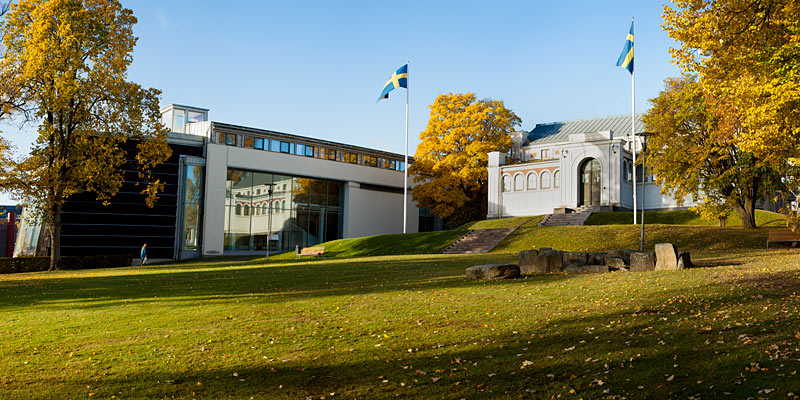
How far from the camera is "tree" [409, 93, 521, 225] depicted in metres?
54.6

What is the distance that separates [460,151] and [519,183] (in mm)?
7024

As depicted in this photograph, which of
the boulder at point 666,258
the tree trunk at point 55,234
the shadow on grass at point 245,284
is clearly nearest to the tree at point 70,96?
the tree trunk at point 55,234

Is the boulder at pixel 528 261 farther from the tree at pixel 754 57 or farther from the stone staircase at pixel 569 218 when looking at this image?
the stone staircase at pixel 569 218

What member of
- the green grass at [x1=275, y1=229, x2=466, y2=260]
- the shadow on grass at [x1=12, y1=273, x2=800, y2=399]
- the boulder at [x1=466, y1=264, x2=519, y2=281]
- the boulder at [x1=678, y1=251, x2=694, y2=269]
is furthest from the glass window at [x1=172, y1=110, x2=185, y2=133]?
the shadow on grass at [x1=12, y1=273, x2=800, y2=399]

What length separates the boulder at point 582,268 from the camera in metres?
18.0

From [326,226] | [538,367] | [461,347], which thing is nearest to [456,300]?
[461,347]

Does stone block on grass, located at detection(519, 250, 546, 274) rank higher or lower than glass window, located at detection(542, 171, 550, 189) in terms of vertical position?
lower

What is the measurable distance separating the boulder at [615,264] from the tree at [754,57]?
5.35 metres

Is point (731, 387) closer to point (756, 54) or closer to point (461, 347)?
point (461, 347)

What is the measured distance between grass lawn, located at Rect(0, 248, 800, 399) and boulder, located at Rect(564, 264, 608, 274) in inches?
43.0

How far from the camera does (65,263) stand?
35.2m

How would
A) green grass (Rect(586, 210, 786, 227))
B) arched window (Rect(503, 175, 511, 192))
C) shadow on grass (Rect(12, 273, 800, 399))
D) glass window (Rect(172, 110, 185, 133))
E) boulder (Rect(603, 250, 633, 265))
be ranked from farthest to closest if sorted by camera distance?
1. glass window (Rect(172, 110, 185, 133))
2. arched window (Rect(503, 175, 511, 192))
3. green grass (Rect(586, 210, 786, 227))
4. boulder (Rect(603, 250, 633, 265))
5. shadow on grass (Rect(12, 273, 800, 399))

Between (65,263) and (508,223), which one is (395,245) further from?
(65,263)

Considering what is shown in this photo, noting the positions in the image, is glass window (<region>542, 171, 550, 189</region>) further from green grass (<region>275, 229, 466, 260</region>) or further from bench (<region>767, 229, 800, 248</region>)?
bench (<region>767, 229, 800, 248</region>)
